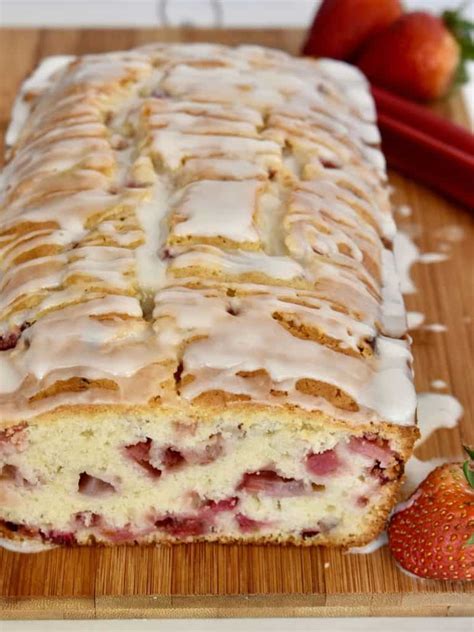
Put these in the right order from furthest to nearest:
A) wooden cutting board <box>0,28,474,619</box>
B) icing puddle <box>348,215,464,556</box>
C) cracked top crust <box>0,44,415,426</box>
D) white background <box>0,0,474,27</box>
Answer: white background <box>0,0,474,27</box>
icing puddle <box>348,215,464,556</box>
wooden cutting board <box>0,28,474,619</box>
cracked top crust <box>0,44,415,426</box>

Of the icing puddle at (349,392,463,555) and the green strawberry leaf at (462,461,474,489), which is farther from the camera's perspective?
the icing puddle at (349,392,463,555)

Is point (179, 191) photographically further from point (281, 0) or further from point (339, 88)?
point (281, 0)

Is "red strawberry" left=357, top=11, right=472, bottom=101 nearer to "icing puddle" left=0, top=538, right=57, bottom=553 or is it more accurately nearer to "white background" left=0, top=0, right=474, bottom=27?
"white background" left=0, top=0, right=474, bottom=27

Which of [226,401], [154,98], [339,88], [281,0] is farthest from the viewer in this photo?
[281,0]

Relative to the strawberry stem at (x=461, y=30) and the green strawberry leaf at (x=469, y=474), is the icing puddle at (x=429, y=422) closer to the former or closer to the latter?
the green strawberry leaf at (x=469, y=474)

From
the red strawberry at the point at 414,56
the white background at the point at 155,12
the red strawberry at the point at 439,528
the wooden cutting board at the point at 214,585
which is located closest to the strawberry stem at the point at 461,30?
the red strawberry at the point at 414,56

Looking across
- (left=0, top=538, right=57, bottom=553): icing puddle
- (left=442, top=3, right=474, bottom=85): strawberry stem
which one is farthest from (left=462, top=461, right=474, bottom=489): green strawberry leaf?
(left=442, top=3, right=474, bottom=85): strawberry stem

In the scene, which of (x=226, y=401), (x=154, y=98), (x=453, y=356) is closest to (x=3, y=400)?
(x=226, y=401)
